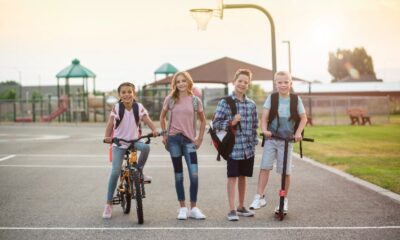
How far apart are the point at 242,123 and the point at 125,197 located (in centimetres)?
170

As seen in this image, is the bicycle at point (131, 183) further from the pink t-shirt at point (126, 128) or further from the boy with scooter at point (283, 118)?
the boy with scooter at point (283, 118)

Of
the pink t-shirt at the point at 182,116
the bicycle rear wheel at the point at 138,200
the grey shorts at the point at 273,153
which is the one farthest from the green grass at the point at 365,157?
the bicycle rear wheel at the point at 138,200

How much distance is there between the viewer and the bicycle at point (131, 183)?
23.0 feet

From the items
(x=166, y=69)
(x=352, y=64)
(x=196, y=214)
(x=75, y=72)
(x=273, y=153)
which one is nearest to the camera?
(x=196, y=214)

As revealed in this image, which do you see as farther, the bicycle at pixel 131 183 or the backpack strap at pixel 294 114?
the backpack strap at pixel 294 114

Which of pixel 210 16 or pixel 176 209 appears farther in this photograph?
pixel 210 16

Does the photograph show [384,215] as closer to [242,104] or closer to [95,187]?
[242,104]

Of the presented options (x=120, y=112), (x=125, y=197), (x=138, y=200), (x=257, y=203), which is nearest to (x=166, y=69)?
(x=125, y=197)

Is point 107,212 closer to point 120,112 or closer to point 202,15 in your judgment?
point 120,112

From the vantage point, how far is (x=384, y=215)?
738 cm

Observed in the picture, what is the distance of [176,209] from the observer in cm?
798

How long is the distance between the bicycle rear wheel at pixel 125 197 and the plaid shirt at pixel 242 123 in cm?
126

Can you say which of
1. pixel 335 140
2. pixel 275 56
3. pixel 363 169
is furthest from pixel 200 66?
pixel 363 169

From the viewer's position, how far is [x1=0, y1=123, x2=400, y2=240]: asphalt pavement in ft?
21.4
